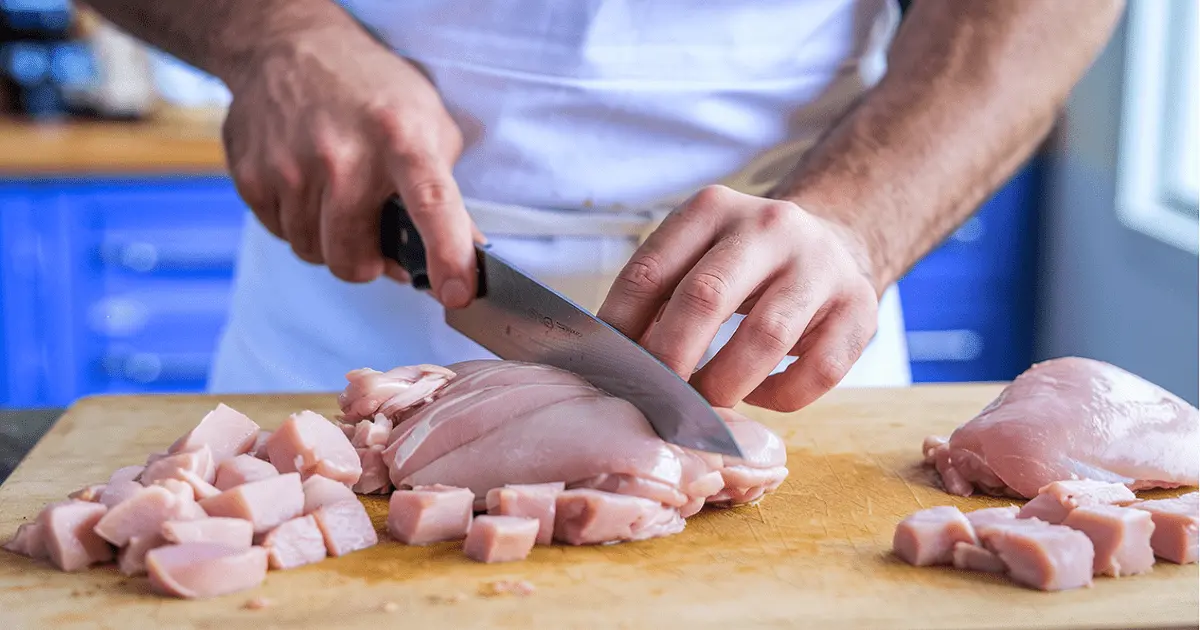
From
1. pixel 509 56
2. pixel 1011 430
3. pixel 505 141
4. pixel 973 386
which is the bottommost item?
pixel 973 386

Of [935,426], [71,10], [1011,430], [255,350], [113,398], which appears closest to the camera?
[1011,430]

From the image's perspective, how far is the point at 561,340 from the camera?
185cm

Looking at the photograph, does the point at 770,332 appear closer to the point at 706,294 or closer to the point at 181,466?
the point at 706,294

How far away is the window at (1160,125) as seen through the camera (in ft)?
14.4

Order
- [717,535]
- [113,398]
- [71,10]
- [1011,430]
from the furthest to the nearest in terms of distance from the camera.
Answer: [71,10] → [113,398] → [1011,430] → [717,535]

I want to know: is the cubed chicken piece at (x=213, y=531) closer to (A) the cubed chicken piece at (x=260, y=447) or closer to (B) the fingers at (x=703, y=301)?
(A) the cubed chicken piece at (x=260, y=447)

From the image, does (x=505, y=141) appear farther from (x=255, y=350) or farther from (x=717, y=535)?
(x=717, y=535)

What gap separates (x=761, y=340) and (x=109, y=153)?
3.55 metres

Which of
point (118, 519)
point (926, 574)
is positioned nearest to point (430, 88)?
point (118, 519)

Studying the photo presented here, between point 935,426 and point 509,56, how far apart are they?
104cm

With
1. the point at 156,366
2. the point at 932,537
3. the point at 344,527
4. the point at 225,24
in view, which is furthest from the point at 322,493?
the point at 156,366

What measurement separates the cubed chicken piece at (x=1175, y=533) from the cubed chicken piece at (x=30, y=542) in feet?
4.60

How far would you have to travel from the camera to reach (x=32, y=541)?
155cm

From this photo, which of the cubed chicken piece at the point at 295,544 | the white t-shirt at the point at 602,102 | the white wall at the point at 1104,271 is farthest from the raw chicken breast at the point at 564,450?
the white wall at the point at 1104,271
